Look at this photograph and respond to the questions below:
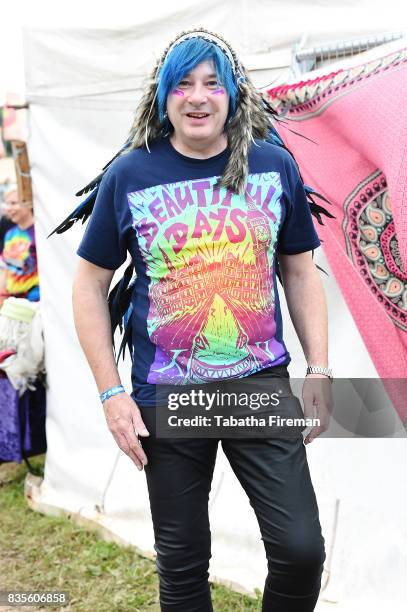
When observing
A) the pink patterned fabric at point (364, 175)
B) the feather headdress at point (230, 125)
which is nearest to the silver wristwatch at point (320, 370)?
the pink patterned fabric at point (364, 175)

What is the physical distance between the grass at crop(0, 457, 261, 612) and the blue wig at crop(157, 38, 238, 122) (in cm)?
195

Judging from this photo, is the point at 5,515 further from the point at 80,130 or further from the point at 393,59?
the point at 393,59

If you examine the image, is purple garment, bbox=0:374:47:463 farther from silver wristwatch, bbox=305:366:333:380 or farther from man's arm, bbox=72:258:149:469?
silver wristwatch, bbox=305:366:333:380

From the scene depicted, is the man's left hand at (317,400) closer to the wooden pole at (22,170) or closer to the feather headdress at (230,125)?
the feather headdress at (230,125)

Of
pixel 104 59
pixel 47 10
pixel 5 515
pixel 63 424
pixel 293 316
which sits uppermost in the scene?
pixel 47 10

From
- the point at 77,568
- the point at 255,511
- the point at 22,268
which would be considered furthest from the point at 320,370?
the point at 22,268

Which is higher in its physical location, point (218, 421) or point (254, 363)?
point (254, 363)

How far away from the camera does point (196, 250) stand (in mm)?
2215

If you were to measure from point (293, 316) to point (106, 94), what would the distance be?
1.88 m

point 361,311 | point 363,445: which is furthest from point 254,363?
point 363,445

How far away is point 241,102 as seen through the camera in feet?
7.71

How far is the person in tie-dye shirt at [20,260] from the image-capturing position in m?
5.08

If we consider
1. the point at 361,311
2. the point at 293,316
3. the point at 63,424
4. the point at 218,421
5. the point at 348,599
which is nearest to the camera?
the point at 218,421

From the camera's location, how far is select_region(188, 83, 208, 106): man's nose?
86.0 inches
